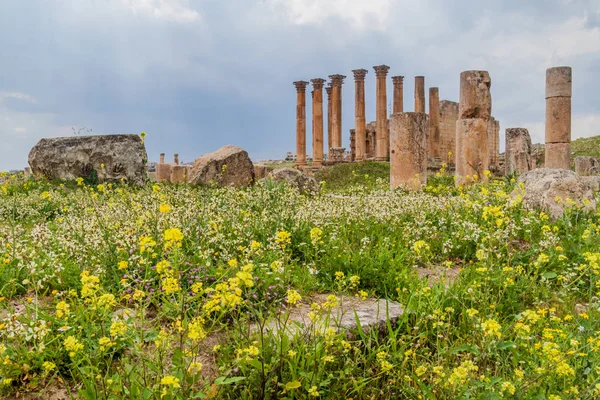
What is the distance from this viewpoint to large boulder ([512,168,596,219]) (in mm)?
9203

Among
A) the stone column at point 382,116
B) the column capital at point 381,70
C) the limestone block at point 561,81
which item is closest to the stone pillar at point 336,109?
the column capital at point 381,70

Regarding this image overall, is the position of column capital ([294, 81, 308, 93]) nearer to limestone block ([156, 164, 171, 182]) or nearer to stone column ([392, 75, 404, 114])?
stone column ([392, 75, 404, 114])

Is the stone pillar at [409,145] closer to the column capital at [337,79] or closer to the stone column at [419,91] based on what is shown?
the stone column at [419,91]

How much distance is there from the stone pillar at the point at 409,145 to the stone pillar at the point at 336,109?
71.0ft

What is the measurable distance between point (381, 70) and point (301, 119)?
21.9 ft

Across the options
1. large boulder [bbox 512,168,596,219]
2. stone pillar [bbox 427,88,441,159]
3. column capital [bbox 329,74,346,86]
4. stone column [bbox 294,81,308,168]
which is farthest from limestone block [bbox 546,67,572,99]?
column capital [bbox 329,74,346,86]

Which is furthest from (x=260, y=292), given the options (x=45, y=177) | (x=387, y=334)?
(x=45, y=177)

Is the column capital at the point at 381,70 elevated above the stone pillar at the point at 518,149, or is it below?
above

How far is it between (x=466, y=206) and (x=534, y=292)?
134 inches

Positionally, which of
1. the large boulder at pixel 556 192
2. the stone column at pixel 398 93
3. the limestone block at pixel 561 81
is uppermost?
the stone column at pixel 398 93

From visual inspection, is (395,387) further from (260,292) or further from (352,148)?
(352,148)

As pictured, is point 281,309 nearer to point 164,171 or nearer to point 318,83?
point 164,171

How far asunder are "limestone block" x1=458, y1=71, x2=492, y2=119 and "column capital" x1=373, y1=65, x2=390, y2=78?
1953cm

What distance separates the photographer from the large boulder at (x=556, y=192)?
9203 millimetres
